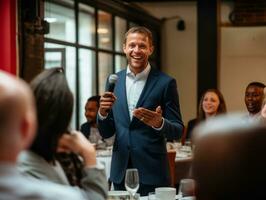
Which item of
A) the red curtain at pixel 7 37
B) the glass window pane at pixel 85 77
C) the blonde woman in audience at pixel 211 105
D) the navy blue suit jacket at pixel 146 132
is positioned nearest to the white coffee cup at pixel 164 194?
the navy blue suit jacket at pixel 146 132

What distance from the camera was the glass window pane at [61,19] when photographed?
655 centimetres

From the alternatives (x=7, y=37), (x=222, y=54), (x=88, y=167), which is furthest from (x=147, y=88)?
(x=222, y=54)

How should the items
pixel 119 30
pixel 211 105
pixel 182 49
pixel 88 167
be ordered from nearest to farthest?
pixel 88 167 → pixel 211 105 → pixel 119 30 → pixel 182 49

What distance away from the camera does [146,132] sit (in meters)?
3.12

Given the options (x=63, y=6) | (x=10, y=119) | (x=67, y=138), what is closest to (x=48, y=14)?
(x=63, y=6)

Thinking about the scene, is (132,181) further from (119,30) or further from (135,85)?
(119,30)

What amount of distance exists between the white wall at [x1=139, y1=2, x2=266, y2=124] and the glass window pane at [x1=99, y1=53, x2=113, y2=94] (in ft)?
6.90

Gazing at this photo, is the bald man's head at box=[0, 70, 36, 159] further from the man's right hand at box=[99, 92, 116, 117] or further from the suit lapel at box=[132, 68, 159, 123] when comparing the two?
the suit lapel at box=[132, 68, 159, 123]

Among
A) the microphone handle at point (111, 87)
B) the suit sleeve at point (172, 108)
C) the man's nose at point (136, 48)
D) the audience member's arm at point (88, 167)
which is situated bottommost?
the audience member's arm at point (88, 167)

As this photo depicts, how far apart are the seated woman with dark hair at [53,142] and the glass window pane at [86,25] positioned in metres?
5.61

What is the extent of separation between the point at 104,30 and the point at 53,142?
667cm

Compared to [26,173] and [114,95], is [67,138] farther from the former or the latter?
[114,95]

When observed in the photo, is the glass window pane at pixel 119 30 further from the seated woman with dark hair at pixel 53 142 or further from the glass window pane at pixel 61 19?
the seated woman with dark hair at pixel 53 142

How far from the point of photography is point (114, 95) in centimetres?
315
